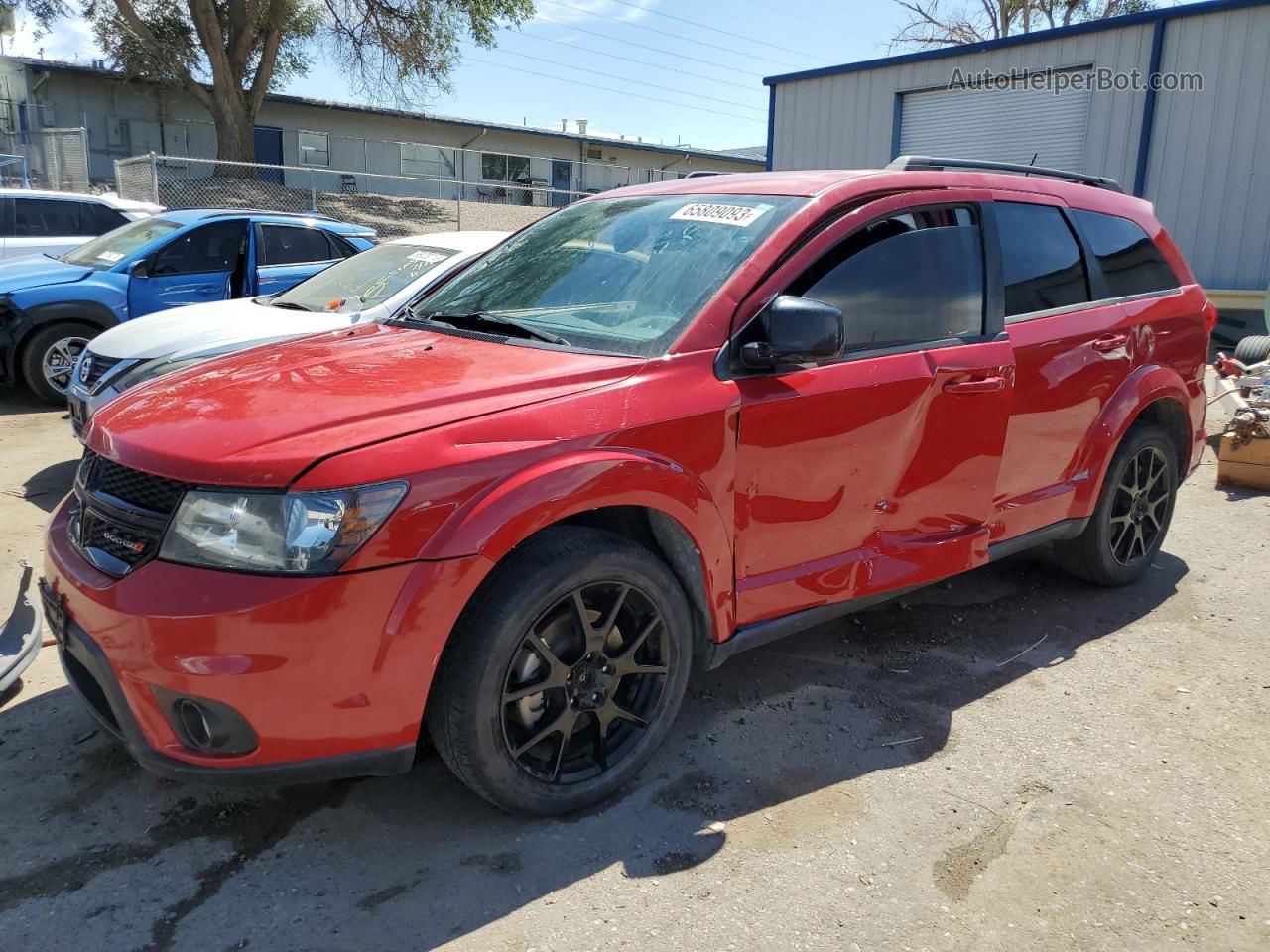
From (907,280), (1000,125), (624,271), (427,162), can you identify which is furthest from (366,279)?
(427,162)

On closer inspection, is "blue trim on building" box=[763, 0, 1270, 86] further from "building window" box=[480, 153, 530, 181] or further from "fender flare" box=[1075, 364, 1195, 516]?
"building window" box=[480, 153, 530, 181]

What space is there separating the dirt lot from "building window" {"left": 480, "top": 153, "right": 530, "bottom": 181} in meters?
34.7

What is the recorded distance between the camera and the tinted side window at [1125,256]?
436cm

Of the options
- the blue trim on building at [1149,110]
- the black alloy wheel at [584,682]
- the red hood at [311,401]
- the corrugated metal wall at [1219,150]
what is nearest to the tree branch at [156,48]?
the blue trim on building at [1149,110]

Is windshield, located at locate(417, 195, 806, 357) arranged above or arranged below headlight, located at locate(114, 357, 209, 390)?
above

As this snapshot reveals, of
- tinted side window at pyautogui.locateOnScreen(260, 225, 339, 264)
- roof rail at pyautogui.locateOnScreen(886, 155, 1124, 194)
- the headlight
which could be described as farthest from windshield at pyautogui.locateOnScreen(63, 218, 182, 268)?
roof rail at pyautogui.locateOnScreen(886, 155, 1124, 194)

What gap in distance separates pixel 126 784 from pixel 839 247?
9.32ft

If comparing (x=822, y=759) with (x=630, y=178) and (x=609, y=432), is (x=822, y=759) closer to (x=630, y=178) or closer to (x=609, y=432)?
(x=609, y=432)

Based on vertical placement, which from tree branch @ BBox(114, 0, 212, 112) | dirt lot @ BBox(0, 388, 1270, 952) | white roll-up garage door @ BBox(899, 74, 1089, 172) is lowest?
dirt lot @ BBox(0, 388, 1270, 952)

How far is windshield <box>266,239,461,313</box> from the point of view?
6719 millimetres

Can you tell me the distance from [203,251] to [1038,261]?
7.59m

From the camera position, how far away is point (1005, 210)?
389 centimetres

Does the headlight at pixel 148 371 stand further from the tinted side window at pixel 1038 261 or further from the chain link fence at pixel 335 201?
the chain link fence at pixel 335 201

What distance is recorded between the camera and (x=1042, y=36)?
1464cm
